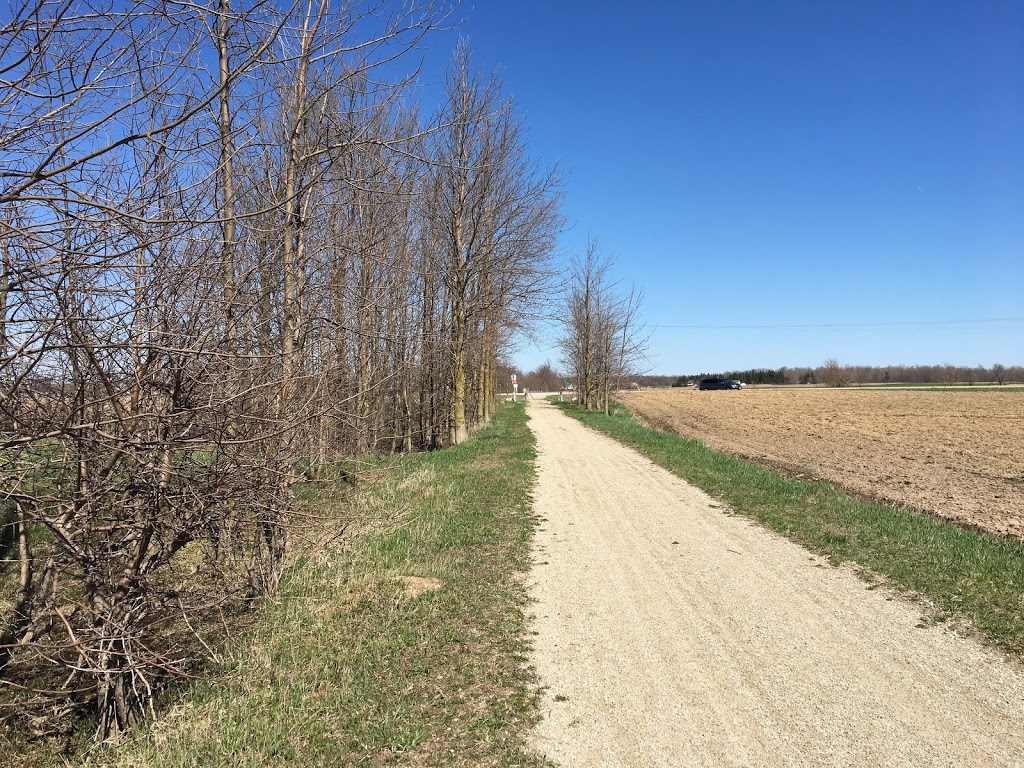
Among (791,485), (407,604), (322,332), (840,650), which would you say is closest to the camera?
(840,650)

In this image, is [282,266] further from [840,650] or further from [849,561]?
[849,561]

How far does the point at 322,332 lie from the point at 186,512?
8.75ft

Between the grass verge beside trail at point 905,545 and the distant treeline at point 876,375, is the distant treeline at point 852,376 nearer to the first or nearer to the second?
the distant treeline at point 876,375

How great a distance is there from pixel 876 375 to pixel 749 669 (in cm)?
14596

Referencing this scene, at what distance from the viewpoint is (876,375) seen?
126000 mm

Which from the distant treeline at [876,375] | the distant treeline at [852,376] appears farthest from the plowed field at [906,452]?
the distant treeline at [876,375]

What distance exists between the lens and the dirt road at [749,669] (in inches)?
131

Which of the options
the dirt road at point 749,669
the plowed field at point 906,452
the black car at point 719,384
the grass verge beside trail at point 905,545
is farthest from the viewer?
the black car at point 719,384

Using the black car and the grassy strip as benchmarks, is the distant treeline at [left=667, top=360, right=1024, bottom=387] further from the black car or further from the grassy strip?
the grassy strip

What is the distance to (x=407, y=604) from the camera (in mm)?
5535

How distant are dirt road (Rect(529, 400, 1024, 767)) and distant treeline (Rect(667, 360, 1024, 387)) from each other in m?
121

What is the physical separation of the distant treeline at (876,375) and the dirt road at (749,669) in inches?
4780

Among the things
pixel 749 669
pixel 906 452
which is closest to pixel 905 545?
pixel 749 669

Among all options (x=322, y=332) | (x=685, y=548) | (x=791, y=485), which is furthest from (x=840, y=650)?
(x=791, y=485)
